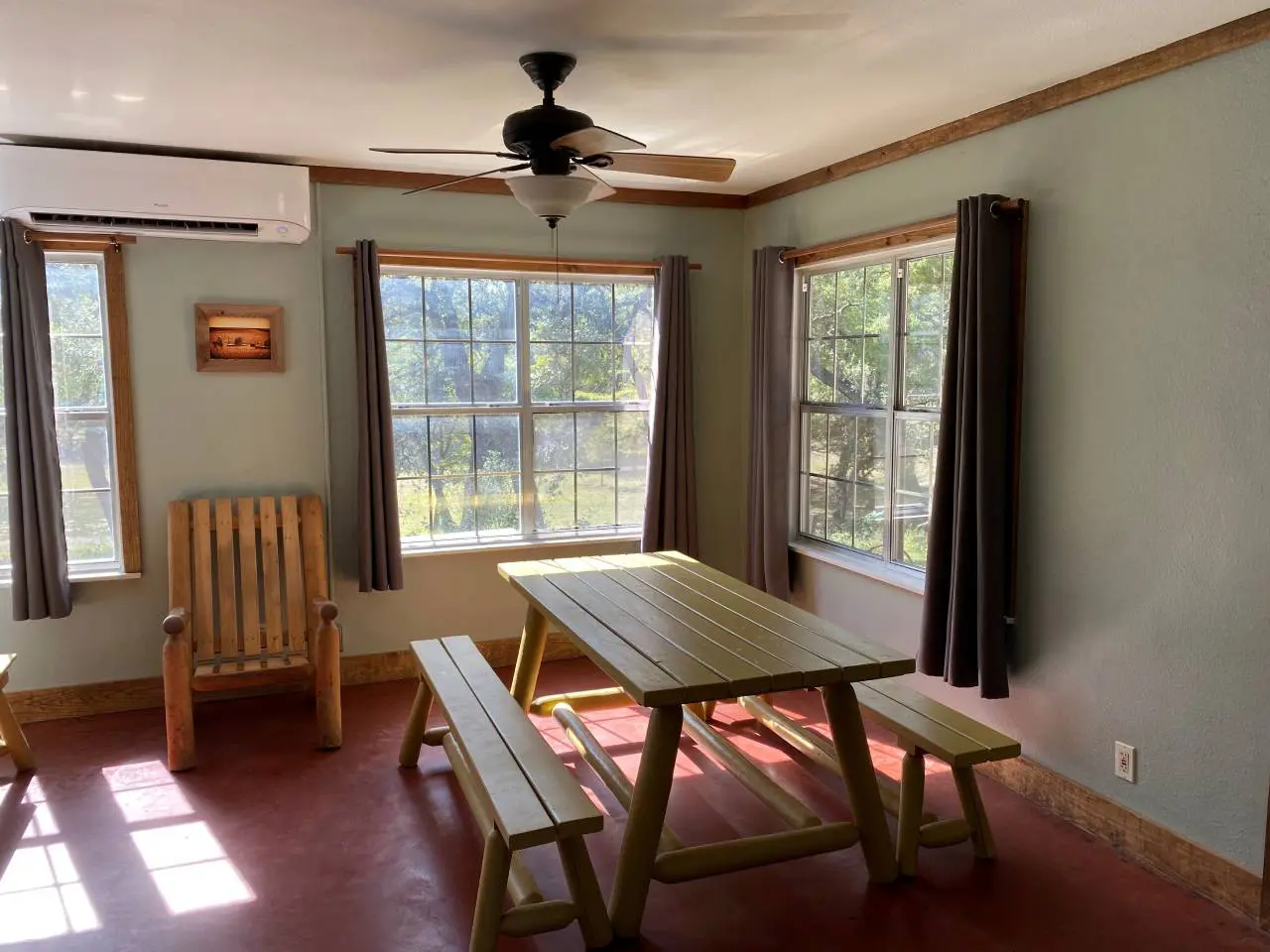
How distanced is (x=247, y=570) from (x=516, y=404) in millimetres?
1467

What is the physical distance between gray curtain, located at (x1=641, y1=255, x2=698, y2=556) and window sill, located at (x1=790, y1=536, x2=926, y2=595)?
23.3 inches

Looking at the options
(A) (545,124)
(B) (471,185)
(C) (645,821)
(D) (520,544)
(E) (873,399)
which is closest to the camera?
(C) (645,821)

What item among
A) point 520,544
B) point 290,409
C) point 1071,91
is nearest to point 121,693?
point 290,409

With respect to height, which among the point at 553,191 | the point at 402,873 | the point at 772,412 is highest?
the point at 553,191

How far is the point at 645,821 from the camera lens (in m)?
2.49

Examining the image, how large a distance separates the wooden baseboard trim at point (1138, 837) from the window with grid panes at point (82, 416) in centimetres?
378

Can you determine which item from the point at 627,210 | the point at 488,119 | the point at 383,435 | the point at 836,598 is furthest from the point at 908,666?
the point at 627,210

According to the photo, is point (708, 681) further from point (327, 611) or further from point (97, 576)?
point (97, 576)

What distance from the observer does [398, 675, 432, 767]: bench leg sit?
3.53 meters

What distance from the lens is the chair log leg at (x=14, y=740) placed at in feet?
11.4

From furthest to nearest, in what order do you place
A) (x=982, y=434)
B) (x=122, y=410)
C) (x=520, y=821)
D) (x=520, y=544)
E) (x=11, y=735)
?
1. (x=520, y=544)
2. (x=122, y=410)
3. (x=11, y=735)
4. (x=982, y=434)
5. (x=520, y=821)

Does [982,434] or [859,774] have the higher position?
[982,434]

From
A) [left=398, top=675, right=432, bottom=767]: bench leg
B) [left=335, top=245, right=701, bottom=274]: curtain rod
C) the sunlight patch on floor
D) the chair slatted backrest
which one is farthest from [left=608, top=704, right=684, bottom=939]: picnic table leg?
[left=335, top=245, right=701, bottom=274]: curtain rod

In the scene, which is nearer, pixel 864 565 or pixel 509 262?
pixel 864 565
